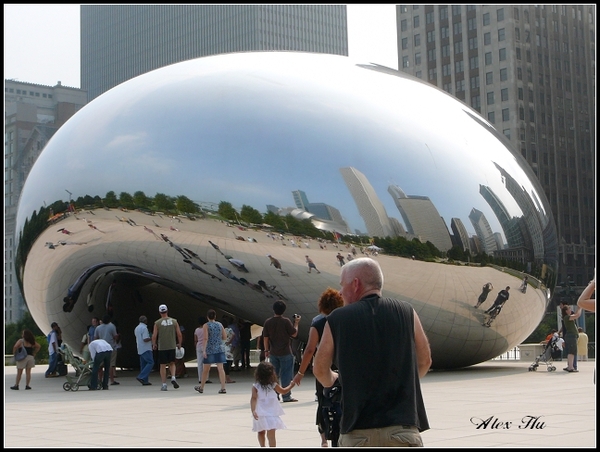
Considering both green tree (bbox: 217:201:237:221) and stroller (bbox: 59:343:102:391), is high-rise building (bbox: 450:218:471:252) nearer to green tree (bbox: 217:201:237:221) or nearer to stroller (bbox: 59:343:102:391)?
green tree (bbox: 217:201:237:221)

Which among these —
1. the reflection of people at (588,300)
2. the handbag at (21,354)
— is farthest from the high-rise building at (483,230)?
the reflection of people at (588,300)

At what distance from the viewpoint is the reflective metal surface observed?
15.5 metres

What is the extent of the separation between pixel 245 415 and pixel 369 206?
549 centimetres

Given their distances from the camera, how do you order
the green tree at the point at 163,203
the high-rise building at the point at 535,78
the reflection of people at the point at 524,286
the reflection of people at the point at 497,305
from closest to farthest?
the green tree at the point at 163,203 < the reflection of people at the point at 497,305 < the reflection of people at the point at 524,286 < the high-rise building at the point at 535,78

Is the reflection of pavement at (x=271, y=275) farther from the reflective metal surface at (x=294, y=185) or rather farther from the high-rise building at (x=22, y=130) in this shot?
the high-rise building at (x=22, y=130)

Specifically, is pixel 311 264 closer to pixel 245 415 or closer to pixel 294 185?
pixel 294 185

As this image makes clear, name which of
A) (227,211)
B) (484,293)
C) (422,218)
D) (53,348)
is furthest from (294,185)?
(53,348)

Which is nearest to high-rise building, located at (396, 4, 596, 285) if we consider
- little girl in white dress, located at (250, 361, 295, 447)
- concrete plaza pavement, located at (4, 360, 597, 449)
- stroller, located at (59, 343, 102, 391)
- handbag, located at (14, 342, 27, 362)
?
handbag, located at (14, 342, 27, 362)

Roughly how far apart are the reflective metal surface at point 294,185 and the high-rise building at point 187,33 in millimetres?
111711

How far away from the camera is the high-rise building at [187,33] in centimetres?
13525

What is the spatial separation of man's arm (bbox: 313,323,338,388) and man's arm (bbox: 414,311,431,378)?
45cm

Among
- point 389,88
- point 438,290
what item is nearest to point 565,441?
point 438,290

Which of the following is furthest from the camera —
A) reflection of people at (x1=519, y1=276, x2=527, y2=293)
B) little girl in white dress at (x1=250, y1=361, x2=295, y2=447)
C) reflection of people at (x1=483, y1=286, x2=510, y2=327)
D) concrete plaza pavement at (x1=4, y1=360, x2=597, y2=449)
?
reflection of people at (x1=519, y1=276, x2=527, y2=293)

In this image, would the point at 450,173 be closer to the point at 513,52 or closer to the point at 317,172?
the point at 317,172
